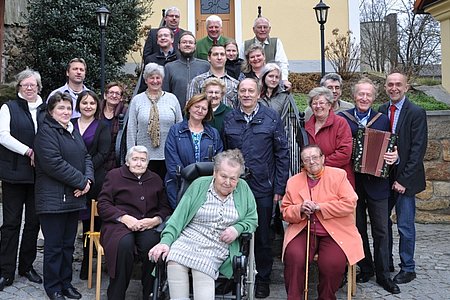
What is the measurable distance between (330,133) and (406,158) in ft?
2.49

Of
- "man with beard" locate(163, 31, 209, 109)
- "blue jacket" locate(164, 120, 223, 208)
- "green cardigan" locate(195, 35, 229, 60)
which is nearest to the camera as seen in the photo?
"blue jacket" locate(164, 120, 223, 208)

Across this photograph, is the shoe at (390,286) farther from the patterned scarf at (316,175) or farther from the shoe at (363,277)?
the patterned scarf at (316,175)

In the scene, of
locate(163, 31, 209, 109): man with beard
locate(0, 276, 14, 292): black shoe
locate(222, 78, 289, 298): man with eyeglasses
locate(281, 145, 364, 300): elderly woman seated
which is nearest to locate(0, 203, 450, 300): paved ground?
locate(0, 276, 14, 292): black shoe

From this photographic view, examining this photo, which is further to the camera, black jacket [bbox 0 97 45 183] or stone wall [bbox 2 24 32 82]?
stone wall [bbox 2 24 32 82]

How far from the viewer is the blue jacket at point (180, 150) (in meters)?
4.51

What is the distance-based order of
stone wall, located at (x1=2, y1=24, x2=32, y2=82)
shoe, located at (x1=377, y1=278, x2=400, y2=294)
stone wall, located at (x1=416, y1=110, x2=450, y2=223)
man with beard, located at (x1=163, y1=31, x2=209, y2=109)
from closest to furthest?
shoe, located at (x1=377, y1=278, x2=400, y2=294)
man with beard, located at (x1=163, y1=31, x2=209, y2=109)
stone wall, located at (x1=416, y1=110, x2=450, y2=223)
stone wall, located at (x1=2, y1=24, x2=32, y2=82)

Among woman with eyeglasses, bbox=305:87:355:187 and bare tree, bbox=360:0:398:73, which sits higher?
bare tree, bbox=360:0:398:73

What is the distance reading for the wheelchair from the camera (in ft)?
12.2

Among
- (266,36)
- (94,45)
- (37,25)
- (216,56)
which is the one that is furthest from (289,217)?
(37,25)

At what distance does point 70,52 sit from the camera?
364 inches

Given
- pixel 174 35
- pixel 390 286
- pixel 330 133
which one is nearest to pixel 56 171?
pixel 330 133

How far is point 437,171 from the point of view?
24.5 feet

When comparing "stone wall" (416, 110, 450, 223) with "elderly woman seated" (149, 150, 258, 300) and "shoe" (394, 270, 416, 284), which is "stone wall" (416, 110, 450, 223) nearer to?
"shoe" (394, 270, 416, 284)

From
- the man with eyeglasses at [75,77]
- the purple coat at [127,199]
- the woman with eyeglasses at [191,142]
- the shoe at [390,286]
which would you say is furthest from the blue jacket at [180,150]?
the shoe at [390,286]
